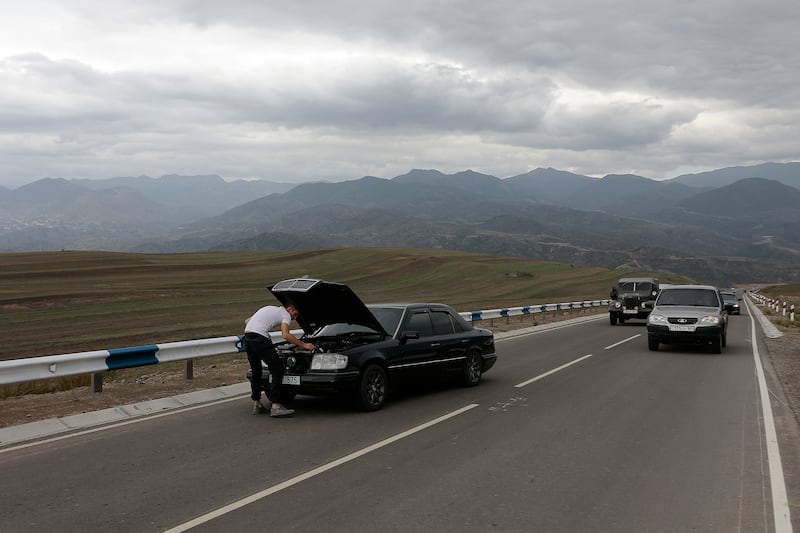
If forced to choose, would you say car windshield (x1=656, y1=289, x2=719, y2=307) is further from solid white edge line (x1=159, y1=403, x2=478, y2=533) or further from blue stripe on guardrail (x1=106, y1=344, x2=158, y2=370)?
blue stripe on guardrail (x1=106, y1=344, x2=158, y2=370)

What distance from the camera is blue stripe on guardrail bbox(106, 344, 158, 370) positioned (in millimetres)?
10828

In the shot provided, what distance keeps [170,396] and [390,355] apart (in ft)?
11.8

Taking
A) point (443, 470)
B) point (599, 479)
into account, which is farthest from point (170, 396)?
point (599, 479)

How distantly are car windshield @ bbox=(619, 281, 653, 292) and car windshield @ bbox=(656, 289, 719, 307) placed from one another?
35.7 feet

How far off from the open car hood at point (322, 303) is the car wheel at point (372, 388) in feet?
2.32

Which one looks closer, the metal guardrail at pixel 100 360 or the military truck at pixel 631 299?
the metal guardrail at pixel 100 360

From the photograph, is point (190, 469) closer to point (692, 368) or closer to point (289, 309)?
point (289, 309)

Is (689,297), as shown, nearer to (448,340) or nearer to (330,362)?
(448,340)

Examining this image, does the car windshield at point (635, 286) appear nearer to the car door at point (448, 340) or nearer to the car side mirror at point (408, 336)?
the car door at point (448, 340)

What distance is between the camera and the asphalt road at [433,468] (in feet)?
18.1

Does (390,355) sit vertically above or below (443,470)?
above

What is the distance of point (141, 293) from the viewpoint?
158 feet

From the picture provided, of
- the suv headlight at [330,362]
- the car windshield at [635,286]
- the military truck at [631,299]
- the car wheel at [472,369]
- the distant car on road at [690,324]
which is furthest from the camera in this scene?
the car windshield at [635,286]

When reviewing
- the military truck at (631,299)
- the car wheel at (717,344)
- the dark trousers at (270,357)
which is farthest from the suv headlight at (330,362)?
the military truck at (631,299)
